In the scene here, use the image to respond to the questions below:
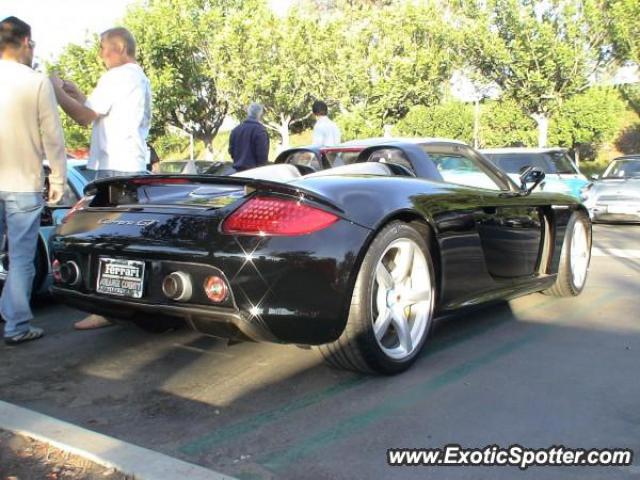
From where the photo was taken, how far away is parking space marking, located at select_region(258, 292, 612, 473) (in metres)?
2.50

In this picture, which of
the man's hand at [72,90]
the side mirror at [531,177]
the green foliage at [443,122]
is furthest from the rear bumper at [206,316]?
the green foliage at [443,122]

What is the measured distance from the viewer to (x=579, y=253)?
542 centimetres

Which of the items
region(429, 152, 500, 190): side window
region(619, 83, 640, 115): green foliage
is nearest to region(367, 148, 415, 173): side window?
region(429, 152, 500, 190): side window

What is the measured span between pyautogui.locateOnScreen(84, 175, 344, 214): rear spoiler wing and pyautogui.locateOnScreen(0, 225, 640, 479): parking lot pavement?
3.08 ft

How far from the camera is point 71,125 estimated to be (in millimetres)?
27766

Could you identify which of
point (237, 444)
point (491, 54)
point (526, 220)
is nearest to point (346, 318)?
point (237, 444)

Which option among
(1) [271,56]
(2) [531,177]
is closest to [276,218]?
(2) [531,177]

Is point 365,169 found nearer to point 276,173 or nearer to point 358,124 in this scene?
point 276,173

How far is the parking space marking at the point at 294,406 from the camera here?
8.54ft

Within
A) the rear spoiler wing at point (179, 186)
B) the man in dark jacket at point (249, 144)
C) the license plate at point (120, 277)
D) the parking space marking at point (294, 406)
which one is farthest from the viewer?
the man in dark jacket at point (249, 144)

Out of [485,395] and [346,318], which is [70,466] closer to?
[346,318]

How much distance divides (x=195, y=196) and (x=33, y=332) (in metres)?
1.60

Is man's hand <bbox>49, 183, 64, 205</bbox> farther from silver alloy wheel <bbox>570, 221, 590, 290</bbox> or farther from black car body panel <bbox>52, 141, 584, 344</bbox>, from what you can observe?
silver alloy wheel <bbox>570, 221, 590, 290</bbox>

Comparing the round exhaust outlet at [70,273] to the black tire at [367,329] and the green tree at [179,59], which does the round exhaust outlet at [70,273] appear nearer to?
the black tire at [367,329]
